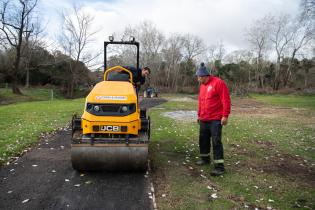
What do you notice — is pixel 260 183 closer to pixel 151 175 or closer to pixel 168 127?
pixel 151 175

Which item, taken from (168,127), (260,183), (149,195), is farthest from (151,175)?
(168,127)

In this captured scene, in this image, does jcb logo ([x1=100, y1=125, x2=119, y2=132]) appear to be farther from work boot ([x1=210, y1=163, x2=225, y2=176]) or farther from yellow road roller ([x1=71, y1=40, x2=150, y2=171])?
work boot ([x1=210, y1=163, x2=225, y2=176])

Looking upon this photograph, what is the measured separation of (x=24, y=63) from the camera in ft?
132

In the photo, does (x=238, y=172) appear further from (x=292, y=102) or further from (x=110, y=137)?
(x=292, y=102)

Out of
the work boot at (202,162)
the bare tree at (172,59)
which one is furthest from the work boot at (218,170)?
the bare tree at (172,59)

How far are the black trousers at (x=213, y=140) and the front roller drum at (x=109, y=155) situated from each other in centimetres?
147

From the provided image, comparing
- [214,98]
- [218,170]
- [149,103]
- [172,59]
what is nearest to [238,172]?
[218,170]

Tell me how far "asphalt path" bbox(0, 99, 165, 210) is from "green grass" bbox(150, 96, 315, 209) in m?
0.43

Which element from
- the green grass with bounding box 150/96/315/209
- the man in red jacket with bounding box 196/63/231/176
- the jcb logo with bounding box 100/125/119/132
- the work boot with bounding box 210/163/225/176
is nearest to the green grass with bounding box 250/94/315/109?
the green grass with bounding box 150/96/315/209

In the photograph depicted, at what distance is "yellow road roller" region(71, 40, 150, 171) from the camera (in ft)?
18.4

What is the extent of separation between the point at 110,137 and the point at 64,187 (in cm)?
117

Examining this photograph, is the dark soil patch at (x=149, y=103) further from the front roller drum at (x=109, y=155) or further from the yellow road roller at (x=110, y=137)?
the front roller drum at (x=109, y=155)

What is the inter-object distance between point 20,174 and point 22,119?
7.86m

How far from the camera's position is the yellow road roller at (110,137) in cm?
560
